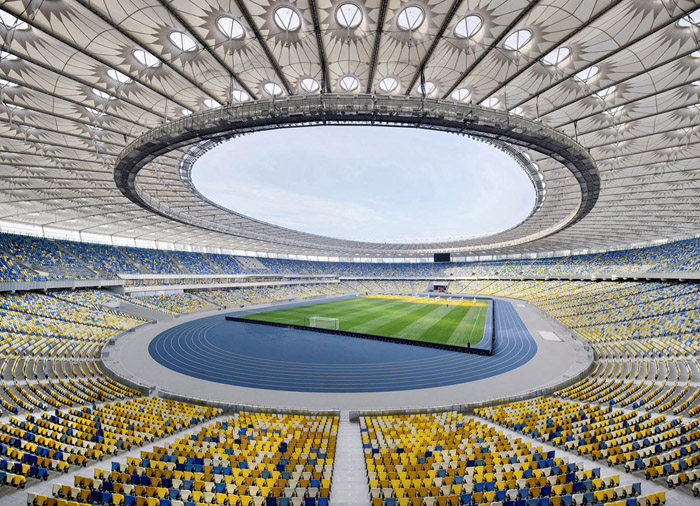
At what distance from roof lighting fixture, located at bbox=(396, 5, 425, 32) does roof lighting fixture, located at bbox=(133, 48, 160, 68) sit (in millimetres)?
9901

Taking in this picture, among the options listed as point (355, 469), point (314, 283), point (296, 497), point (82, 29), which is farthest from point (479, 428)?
point (314, 283)

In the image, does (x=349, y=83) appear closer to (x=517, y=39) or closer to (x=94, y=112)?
(x=517, y=39)

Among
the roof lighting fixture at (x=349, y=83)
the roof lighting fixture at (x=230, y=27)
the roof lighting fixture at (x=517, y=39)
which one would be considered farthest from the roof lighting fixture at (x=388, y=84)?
the roof lighting fixture at (x=230, y=27)

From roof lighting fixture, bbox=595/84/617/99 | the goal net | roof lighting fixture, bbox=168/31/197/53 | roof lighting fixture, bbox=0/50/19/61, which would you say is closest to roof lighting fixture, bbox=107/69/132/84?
roof lighting fixture, bbox=0/50/19/61

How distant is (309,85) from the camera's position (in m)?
14.5

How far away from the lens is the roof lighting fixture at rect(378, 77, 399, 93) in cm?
1410

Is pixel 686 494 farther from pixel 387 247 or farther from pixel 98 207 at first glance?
pixel 387 247

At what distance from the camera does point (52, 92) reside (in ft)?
46.4

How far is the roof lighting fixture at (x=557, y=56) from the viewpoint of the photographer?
11.9 meters

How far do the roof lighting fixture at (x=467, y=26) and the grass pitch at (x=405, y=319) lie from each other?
77.8ft

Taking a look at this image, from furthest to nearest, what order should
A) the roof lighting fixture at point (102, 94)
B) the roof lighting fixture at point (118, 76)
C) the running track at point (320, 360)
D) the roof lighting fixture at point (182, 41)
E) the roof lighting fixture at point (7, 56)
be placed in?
the running track at point (320, 360) → the roof lighting fixture at point (102, 94) → the roof lighting fixture at point (118, 76) → the roof lighting fixture at point (7, 56) → the roof lighting fixture at point (182, 41)

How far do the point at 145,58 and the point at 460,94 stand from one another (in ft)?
46.3

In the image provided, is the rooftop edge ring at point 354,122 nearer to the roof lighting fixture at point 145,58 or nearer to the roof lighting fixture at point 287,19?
the roof lighting fixture at point 145,58

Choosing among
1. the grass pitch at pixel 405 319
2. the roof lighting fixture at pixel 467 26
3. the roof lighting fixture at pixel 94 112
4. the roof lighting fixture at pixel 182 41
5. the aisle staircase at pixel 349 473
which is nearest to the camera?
the aisle staircase at pixel 349 473
